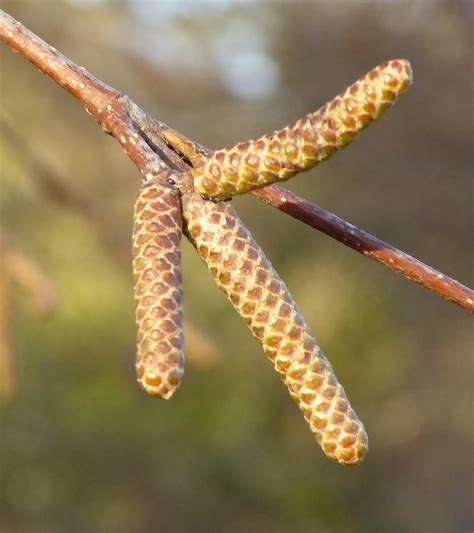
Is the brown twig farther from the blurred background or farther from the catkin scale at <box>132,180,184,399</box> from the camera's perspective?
the blurred background

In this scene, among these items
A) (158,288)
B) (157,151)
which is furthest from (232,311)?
(158,288)

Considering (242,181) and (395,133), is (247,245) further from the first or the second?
(395,133)

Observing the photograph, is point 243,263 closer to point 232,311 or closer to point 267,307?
point 267,307

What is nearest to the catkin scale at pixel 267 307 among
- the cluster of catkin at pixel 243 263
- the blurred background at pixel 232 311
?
the cluster of catkin at pixel 243 263

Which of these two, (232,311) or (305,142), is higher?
(232,311)

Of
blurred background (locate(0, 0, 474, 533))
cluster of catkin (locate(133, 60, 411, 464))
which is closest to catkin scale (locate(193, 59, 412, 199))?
cluster of catkin (locate(133, 60, 411, 464))
